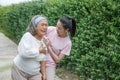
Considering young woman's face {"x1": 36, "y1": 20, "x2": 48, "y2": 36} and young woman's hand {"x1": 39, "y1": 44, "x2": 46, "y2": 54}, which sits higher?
young woman's face {"x1": 36, "y1": 20, "x2": 48, "y2": 36}

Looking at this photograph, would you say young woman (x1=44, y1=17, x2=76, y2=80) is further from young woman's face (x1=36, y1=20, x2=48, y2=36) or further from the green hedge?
the green hedge

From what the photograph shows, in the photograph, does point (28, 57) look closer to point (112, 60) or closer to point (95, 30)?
point (112, 60)

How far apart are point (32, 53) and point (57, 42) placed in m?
0.49

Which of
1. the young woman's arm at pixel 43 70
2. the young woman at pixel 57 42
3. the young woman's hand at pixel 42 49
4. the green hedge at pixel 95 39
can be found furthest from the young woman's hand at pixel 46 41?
the green hedge at pixel 95 39

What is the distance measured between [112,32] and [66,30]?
2078 mm

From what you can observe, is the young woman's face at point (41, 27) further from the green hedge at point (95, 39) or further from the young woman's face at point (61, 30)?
the green hedge at point (95, 39)

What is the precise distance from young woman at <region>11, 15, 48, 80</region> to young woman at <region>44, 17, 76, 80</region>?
0.42 feet

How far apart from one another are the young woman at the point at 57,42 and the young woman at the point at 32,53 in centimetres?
13

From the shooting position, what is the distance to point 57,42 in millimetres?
4758

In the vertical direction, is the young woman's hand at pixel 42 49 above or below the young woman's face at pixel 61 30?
below

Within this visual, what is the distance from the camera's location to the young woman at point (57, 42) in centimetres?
466

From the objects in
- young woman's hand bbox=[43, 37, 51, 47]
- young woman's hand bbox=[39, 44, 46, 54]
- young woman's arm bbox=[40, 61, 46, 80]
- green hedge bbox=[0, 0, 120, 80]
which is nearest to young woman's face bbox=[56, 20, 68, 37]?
young woman's hand bbox=[43, 37, 51, 47]

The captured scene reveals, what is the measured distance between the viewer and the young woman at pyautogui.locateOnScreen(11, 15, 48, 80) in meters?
4.42

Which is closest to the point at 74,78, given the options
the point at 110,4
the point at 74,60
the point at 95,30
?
the point at 74,60
